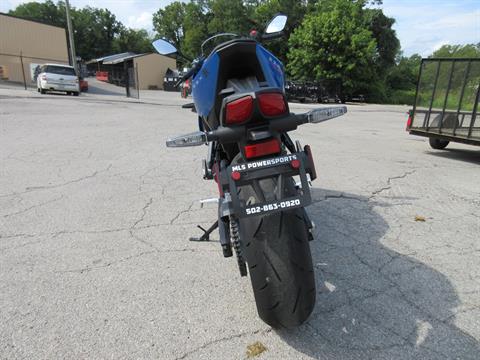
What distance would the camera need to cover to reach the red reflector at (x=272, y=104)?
6.89 feet

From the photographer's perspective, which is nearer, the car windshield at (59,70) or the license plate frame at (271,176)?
the license plate frame at (271,176)

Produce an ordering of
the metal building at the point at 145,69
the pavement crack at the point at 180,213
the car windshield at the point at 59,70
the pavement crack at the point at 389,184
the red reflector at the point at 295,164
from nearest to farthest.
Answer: the red reflector at the point at 295,164 < the pavement crack at the point at 180,213 < the pavement crack at the point at 389,184 < the car windshield at the point at 59,70 < the metal building at the point at 145,69

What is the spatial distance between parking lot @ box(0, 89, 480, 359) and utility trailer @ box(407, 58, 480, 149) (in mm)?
1856

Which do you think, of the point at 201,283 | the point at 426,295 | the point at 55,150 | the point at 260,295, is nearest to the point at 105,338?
the point at 201,283

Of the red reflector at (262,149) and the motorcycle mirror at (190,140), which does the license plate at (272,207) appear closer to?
the red reflector at (262,149)

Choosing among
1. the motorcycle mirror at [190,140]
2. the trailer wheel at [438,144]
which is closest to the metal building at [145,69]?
the trailer wheel at [438,144]

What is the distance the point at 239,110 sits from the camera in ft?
6.93

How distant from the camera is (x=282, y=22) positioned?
3438mm

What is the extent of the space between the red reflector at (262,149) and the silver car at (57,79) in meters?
21.9

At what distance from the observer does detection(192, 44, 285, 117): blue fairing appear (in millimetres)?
2602

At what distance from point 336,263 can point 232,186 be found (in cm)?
155

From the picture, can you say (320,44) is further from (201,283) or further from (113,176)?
(201,283)

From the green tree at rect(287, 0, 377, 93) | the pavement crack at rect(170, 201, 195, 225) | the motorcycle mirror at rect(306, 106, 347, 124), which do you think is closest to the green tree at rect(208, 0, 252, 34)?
the green tree at rect(287, 0, 377, 93)

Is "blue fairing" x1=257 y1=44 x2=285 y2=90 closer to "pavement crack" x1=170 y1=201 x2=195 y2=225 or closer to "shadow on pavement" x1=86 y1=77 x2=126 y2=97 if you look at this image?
"pavement crack" x1=170 y1=201 x2=195 y2=225
